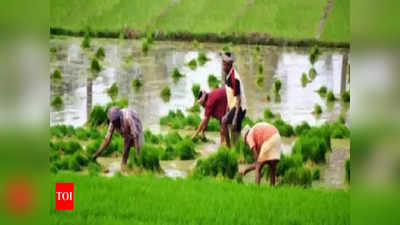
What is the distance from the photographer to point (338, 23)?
4.49 meters

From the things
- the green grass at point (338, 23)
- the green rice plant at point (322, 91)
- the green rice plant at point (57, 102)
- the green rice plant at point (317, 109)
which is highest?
the green grass at point (338, 23)

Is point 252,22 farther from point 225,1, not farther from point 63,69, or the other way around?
point 63,69

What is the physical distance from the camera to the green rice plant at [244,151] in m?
4.45

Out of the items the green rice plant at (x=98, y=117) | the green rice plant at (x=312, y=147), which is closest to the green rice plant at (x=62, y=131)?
the green rice plant at (x=98, y=117)

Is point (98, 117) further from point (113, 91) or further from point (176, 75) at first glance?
point (176, 75)

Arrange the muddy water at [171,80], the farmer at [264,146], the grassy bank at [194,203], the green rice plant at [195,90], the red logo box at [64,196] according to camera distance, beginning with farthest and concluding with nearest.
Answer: the green rice plant at [195,90] < the muddy water at [171,80] < the farmer at [264,146] < the red logo box at [64,196] < the grassy bank at [194,203]

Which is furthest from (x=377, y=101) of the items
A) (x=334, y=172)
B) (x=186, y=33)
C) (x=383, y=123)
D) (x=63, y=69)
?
(x=63, y=69)

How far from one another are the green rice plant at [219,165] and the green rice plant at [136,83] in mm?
729

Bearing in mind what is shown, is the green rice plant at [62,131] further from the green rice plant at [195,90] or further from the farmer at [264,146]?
the farmer at [264,146]

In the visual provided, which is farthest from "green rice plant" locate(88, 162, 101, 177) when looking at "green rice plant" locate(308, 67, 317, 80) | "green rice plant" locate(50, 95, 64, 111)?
"green rice plant" locate(308, 67, 317, 80)

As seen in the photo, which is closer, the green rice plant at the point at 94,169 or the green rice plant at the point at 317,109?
the green rice plant at the point at 94,169

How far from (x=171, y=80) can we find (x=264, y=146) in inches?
35.2

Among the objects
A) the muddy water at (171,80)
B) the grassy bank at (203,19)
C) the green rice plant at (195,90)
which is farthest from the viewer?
the green rice plant at (195,90)

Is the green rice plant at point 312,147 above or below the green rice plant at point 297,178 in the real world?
above
